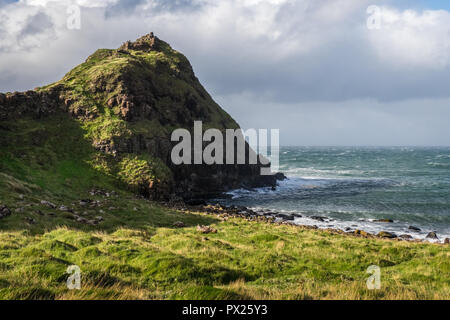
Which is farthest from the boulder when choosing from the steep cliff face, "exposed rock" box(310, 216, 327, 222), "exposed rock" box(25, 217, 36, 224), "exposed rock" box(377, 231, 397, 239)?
"exposed rock" box(25, 217, 36, 224)

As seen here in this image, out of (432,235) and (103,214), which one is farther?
(432,235)

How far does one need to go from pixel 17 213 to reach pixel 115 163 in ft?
88.2

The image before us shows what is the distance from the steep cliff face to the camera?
50.6m

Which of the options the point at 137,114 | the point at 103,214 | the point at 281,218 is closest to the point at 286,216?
the point at 281,218

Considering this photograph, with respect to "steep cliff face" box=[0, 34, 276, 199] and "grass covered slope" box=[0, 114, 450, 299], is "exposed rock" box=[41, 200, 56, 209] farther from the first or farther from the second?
"steep cliff face" box=[0, 34, 276, 199]

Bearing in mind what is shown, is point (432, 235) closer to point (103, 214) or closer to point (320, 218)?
point (320, 218)

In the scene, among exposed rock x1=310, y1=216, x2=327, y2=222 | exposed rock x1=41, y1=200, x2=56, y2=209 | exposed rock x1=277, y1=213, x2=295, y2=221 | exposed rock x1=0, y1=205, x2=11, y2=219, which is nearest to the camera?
exposed rock x1=0, y1=205, x2=11, y2=219

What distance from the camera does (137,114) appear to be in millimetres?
60781

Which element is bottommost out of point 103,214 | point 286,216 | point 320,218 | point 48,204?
point 320,218

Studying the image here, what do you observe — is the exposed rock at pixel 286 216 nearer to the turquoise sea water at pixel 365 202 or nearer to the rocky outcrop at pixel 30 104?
the turquoise sea water at pixel 365 202
